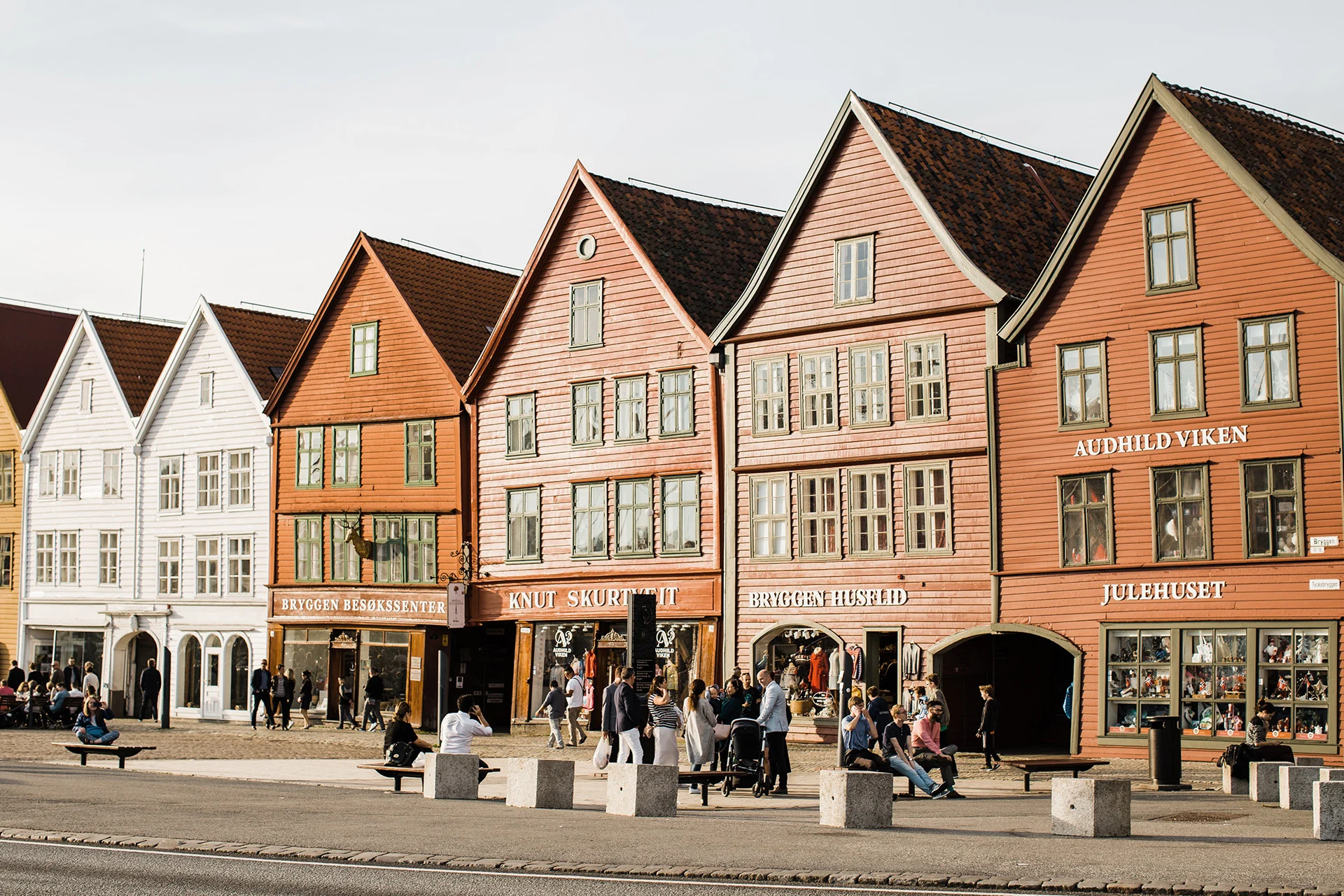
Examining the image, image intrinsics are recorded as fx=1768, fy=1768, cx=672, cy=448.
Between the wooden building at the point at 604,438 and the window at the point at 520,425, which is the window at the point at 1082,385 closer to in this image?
the wooden building at the point at 604,438

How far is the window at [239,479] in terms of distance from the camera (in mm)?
49719

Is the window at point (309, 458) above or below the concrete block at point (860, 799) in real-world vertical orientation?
above

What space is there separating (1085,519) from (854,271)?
7395mm

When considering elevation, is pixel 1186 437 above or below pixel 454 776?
above

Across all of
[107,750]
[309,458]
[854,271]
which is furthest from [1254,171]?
[309,458]

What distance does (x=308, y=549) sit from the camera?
47750 millimetres

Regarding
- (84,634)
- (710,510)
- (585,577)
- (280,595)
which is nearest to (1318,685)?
(710,510)

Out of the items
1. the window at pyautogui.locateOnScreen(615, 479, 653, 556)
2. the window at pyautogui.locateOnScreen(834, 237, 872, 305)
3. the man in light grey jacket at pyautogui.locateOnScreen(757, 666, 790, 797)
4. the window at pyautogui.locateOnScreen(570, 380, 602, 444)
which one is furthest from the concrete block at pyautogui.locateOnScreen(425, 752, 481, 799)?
the window at pyautogui.locateOnScreen(570, 380, 602, 444)

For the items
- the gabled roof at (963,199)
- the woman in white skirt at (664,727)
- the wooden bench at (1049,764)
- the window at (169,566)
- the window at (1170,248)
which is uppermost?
the gabled roof at (963,199)

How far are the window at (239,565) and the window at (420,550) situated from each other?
6.39 meters

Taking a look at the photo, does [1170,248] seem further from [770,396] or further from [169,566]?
[169,566]

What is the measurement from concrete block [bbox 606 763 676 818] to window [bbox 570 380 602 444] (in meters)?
21.2

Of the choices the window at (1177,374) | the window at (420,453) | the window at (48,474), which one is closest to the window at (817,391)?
the window at (1177,374)

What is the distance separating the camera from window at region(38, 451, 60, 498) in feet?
181
